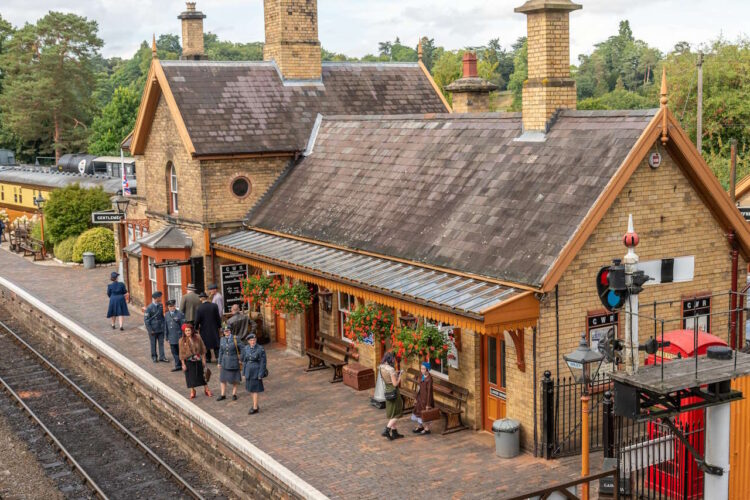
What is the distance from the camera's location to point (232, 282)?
74.2 ft

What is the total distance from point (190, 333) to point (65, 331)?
868 centimetres

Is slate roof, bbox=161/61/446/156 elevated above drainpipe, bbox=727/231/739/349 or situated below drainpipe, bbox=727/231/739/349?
above

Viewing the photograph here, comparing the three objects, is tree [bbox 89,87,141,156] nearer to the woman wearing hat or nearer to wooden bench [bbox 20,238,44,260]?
wooden bench [bbox 20,238,44,260]

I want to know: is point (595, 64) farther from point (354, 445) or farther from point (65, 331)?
point (354, 445)

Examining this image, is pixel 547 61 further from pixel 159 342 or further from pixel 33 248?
pixel 33 248

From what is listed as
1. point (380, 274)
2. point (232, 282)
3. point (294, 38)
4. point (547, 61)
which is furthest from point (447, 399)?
point (294, 38)

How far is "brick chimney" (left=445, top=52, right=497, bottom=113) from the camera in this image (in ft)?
89.8

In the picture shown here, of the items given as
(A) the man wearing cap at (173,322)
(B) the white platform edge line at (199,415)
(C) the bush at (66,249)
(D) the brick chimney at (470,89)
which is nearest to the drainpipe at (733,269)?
(B) the white platform edge line at (199,415)

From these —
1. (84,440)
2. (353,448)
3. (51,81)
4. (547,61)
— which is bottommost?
(84,440)

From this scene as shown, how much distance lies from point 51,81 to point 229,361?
6372cm

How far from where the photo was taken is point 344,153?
21.4m

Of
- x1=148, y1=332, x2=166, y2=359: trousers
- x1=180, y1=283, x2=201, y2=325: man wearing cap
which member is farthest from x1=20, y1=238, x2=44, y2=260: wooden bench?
x1=180, y1=283, x2=201, y2=325: man wearing cap

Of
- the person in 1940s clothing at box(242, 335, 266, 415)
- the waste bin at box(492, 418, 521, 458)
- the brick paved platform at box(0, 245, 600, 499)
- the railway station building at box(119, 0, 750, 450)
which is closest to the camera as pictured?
the brick paved platform at box(0, 245, 600, 499)

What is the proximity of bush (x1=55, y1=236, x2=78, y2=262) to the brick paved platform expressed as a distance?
1578 centimetres
